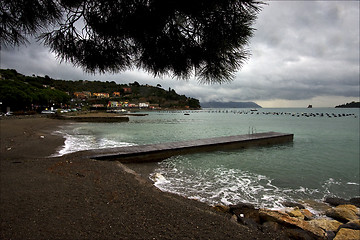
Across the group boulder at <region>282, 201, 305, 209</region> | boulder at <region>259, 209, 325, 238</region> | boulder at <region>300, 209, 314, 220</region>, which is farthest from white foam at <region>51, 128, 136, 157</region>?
boulder at <region>300, 209, 314, 220</region>

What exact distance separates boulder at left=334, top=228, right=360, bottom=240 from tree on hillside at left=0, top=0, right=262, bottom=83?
3581mm

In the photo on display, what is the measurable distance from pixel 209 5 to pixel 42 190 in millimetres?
4581

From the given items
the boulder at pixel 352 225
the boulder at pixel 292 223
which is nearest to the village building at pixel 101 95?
the boulder at pixel 292 223

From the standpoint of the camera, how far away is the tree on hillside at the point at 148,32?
142cm

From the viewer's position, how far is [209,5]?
1.32m

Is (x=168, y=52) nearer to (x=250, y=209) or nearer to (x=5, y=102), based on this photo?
(x=250, y=209)

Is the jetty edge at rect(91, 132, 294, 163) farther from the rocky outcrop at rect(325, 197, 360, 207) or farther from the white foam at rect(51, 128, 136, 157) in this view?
the rocky outcrop at rect(325, 197, 360, 207)

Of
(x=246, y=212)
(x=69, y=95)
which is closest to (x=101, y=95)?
(x=69, y=95)

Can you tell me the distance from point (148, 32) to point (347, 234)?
4435 millimetres

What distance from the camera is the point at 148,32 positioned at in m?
1.59

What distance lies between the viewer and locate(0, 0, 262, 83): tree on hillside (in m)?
1.42

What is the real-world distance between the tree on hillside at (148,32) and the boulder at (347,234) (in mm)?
3581

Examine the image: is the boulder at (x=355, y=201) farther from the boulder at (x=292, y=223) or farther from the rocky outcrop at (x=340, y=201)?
the boulder at (x=292, y=223)

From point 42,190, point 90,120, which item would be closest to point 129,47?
point 42,190
